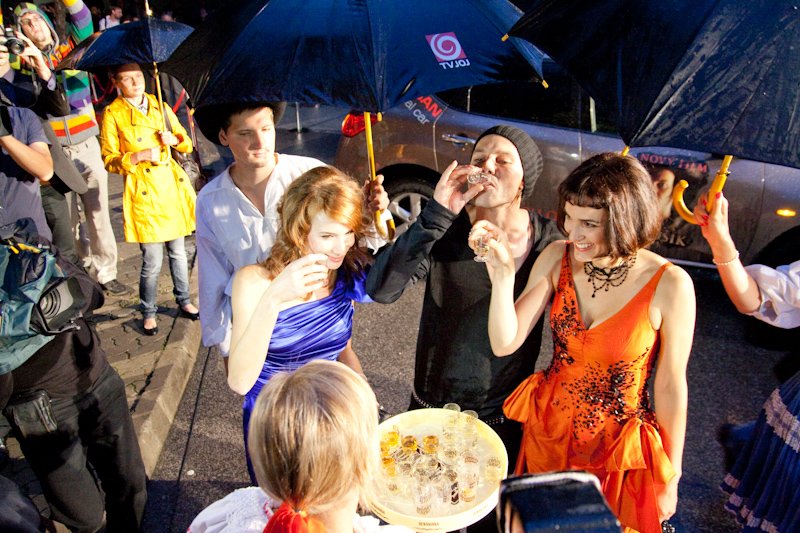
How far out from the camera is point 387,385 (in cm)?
425

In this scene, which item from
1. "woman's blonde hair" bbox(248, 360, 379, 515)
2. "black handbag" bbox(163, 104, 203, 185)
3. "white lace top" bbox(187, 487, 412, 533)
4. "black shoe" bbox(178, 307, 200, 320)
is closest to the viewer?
"woman's blonde hair" bbox(248, 360, 379, 515)

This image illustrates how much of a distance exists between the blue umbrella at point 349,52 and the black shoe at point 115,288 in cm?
327

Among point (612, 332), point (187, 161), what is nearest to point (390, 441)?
point (612, 332)

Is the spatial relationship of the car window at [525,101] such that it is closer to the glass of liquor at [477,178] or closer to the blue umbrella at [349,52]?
the blue umbrella at [349,52]

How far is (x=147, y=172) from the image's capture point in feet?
14.4

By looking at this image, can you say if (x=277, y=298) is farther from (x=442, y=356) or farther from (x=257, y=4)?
(x=257, y=4)

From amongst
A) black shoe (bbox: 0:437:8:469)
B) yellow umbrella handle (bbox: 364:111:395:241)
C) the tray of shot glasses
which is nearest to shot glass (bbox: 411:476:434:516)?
the tray of shot glasses

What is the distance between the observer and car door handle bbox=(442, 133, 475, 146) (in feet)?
17.0

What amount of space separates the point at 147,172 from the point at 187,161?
402 millimetres

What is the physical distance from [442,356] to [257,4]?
1.65 metres

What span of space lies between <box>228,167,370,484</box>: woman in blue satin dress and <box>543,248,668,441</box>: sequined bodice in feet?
2.84

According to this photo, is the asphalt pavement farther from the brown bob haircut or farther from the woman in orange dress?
the brown bob haircut

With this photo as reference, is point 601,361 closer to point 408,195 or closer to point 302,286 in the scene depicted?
point 302,286

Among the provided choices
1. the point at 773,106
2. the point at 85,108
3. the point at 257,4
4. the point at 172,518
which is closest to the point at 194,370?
the point at 172,518
